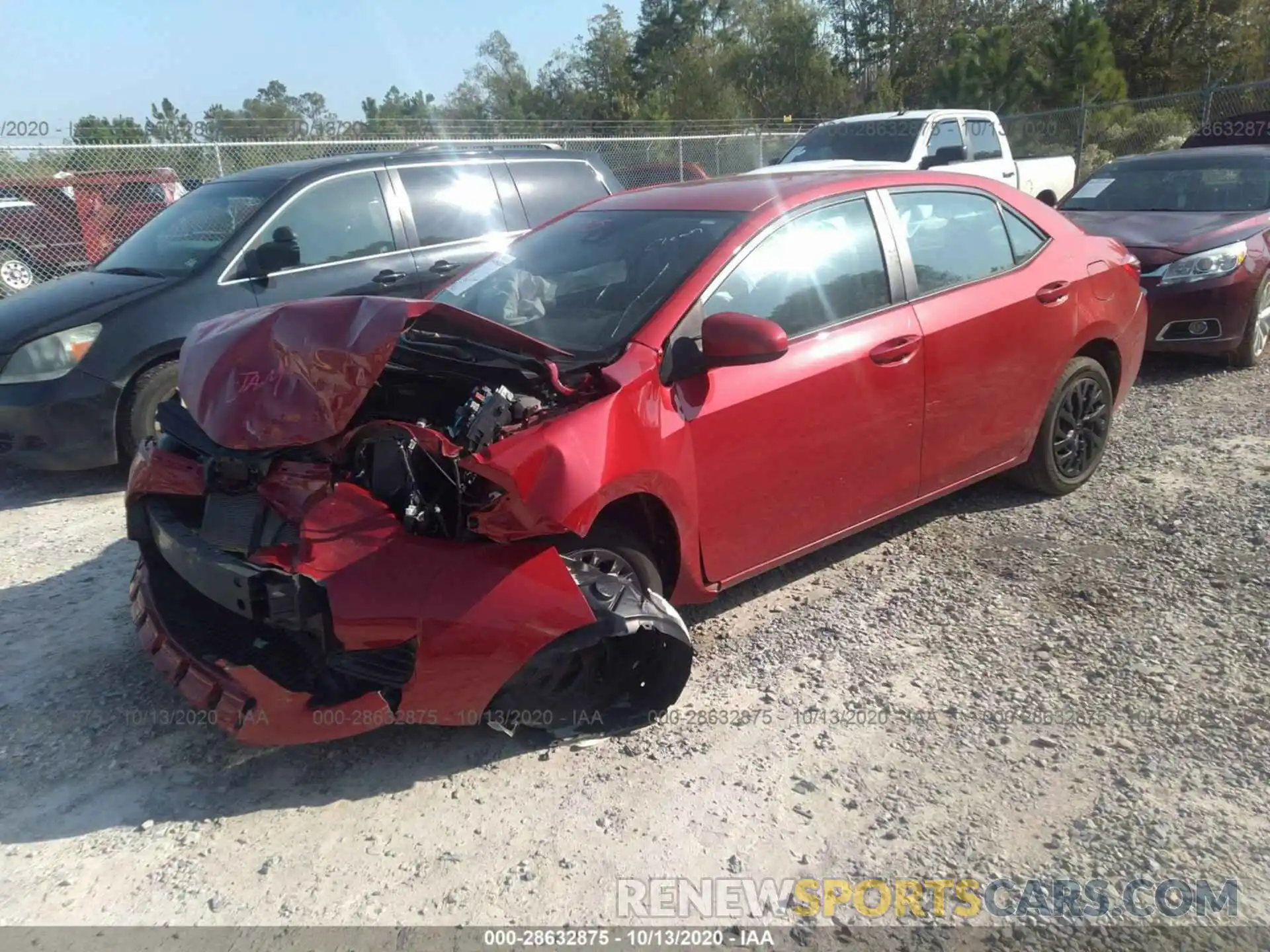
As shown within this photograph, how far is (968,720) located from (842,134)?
9420 millimetres

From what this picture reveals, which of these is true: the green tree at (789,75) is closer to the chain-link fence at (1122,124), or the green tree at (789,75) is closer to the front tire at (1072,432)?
the chain-link fence at (1122,124)

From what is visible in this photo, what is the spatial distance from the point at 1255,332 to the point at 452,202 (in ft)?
20.0

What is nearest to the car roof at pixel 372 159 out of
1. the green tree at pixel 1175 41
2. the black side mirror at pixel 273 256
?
the black side mirror at pixel 273 256

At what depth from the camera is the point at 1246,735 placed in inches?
122

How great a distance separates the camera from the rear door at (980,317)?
4.12m

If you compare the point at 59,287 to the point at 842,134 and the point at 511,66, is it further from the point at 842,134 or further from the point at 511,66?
the point at 511,66

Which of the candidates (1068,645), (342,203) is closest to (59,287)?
(342,203)

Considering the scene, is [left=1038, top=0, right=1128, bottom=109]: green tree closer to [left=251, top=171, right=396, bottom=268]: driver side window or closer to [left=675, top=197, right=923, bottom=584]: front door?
[left=251, top=171, right=396, bottom=268]: driver side window

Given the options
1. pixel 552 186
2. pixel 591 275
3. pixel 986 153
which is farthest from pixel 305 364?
pixel 986 153

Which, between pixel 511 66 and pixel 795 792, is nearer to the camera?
pixel 795 792

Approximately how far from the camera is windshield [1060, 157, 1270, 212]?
312 inches

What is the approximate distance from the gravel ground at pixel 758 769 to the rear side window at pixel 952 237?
1296mm

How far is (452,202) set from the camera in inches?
270

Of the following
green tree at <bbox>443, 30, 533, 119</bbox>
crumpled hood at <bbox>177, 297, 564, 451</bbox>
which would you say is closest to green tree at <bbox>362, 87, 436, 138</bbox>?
green tree at <bbox>443, 30, 533, 119</bbox>
